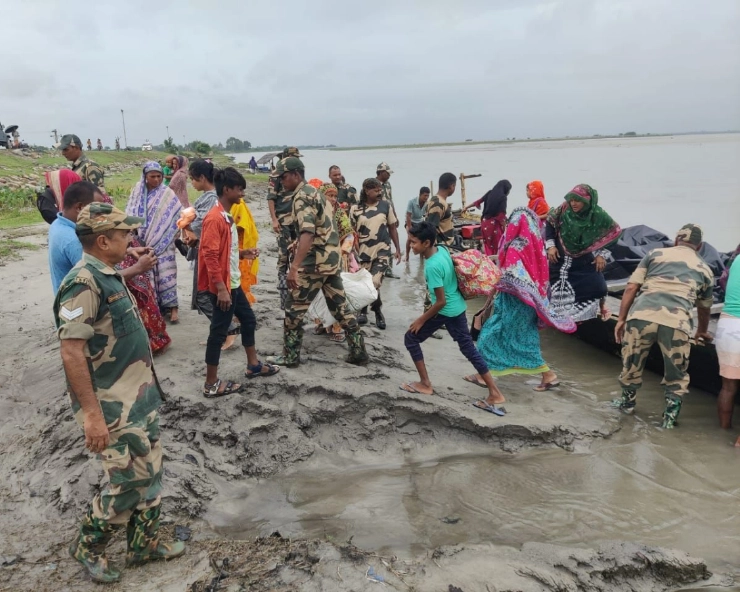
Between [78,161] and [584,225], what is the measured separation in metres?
5.16

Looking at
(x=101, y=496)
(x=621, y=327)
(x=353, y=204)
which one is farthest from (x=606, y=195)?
(x=101, y=496)

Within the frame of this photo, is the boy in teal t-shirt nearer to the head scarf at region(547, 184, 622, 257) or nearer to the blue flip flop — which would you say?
the blue flip flop

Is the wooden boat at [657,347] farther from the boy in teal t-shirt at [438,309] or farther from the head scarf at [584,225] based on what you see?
the boy in teal t-shirt at [438,309]

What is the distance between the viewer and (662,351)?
4.17 meters

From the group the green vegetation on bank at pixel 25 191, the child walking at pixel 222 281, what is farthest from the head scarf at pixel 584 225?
the green vegetation on bank at pixel 25 191

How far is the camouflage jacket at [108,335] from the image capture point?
2.27 metres

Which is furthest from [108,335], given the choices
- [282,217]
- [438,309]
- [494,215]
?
[494,215]

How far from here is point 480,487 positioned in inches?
138

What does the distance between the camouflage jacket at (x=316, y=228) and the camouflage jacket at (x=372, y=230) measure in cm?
178

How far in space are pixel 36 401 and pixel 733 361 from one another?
5.68 metres

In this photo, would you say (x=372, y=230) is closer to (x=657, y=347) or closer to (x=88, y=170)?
(x=88, y=170)

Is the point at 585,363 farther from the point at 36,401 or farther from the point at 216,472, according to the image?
the point at 36,401

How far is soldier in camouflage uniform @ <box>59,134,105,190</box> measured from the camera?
5196 millimetres

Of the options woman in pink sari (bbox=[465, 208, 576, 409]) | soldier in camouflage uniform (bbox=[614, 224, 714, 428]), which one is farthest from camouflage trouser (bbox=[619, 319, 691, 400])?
woman in pink sari (bbox=[465, 208, 576, 409])
